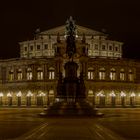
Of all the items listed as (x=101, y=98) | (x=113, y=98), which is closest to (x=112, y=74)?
(x=113, y=98)

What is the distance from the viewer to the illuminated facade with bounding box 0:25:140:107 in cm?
13075

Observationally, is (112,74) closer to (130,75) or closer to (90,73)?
(130,75)

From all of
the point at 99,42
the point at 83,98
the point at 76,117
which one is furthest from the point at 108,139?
the point at 99,42

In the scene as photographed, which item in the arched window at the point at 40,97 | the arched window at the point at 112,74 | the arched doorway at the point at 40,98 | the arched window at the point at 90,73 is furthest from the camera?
the arched window at the point at 112,74

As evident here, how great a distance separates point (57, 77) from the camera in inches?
5000

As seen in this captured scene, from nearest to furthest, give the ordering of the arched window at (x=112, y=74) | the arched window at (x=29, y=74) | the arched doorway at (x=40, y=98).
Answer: the arched doorway at (x=40, y=98) → the arched window at (x=29, y=74) → the arched window at (x=112, y=74)

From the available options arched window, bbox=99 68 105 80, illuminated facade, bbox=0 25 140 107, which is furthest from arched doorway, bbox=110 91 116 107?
arched window, bbox=99 68 105 80

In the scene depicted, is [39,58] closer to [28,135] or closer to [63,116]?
[63,116]

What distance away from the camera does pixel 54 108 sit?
2645 inches

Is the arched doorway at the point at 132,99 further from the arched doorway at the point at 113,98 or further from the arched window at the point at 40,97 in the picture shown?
the arched window at the point at 40,97

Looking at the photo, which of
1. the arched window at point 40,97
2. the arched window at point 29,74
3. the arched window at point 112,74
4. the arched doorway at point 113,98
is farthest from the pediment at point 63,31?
the arched doorway at point 113,98

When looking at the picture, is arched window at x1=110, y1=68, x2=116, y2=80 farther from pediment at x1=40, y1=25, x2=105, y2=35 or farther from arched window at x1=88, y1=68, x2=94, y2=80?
pediment at x1=40, y1=25, x2=105, y2=35

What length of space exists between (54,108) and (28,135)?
31861 mm

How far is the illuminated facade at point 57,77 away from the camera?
13075cm
